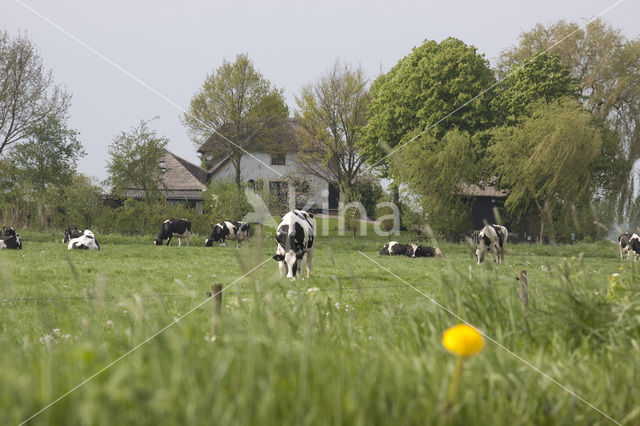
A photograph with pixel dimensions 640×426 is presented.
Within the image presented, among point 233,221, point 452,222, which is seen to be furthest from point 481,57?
point 233,221

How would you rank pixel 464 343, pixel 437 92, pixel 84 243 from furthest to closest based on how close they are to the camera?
pixel 437 92
pixel 84 243
pixel 464 343

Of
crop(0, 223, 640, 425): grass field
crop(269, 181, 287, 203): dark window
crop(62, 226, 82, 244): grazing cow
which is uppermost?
crop(269, 181, 287, 203): dark window

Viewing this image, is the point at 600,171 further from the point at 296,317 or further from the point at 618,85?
the point at 296,317

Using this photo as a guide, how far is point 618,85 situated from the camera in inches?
1254

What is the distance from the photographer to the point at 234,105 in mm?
42375

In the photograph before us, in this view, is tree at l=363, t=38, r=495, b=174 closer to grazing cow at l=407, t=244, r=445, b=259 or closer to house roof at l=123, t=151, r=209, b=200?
grazing cow at l=407, t=244, r=445, b=259

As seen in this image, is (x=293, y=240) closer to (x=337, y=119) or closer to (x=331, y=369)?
(x=331, y=369)

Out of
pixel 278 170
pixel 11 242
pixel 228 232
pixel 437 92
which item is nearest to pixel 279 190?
pixel 228 232

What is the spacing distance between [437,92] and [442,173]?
707cm

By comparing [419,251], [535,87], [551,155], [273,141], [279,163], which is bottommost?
[419,251]

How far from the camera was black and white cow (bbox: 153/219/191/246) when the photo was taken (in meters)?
26.4

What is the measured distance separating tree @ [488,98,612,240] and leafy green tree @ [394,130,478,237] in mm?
1847

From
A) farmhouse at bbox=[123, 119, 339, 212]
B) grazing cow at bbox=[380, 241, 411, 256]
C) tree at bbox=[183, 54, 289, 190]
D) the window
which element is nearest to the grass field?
grazing cow at bbox=[380, 241, 411, 256]

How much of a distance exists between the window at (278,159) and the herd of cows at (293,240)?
19810 mm
